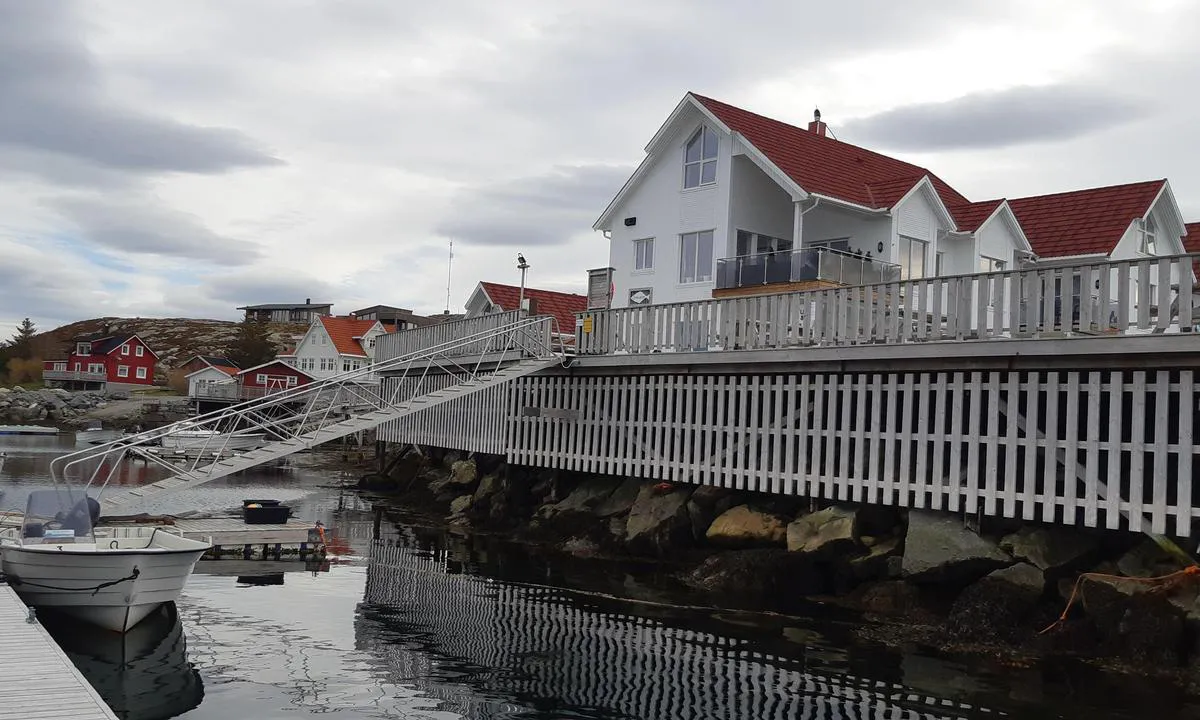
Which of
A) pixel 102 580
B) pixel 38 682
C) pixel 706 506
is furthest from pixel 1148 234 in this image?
pixel 38 682

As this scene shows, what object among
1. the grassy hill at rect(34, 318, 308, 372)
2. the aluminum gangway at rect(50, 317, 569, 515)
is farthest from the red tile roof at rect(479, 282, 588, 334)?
the grassy hill at rect(34, 318, 308, 372)

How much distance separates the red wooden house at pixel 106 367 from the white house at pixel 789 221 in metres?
88.8

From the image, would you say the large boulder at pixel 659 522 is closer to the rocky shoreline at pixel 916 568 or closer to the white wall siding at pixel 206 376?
the rocky shoreline at pixel 916 568

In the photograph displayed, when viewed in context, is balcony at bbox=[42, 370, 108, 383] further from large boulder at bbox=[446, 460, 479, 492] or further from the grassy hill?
large boulder at bbox=[446, 460, 479, 492]

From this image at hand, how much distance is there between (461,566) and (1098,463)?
13345 mm

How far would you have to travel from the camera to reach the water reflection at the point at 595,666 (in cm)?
1312

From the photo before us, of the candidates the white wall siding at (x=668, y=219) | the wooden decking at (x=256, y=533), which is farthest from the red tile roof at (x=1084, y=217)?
the wooden decking at (x=256, y=533)

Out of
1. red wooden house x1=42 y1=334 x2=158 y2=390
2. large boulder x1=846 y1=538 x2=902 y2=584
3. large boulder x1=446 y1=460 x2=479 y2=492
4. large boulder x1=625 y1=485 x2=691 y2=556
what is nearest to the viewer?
large boulder x1=846 y1=538 x2=902 y2=584

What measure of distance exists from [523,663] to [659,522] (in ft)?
27.9

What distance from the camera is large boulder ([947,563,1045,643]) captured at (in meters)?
16.2

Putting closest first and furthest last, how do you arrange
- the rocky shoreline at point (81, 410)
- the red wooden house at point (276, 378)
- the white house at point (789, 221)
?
the white house at point (789, 221)
the rocky shoreline at point (81, 410)
the red wooden house at point (276, 378)

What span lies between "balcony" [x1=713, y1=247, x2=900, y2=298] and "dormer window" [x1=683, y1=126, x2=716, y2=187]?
110 inches

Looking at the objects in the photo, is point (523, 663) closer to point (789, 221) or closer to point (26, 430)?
point (789, 221)

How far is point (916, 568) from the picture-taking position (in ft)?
58.3
